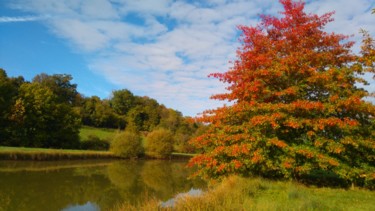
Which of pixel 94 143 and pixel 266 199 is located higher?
pixel 94 143

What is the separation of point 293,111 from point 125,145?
4103cm

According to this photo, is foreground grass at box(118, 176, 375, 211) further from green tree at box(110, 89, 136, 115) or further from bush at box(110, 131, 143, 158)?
green tree at box(110, 89, 136, 115)

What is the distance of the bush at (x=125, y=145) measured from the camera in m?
49.4

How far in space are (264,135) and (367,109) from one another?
14.5 ft

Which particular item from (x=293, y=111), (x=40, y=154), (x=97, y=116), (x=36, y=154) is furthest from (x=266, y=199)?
(x=97, y=116)

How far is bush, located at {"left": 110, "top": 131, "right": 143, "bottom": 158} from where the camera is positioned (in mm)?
49438

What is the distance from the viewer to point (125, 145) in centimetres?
5000

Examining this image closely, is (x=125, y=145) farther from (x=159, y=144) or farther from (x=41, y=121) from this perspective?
(x=41, y=121)

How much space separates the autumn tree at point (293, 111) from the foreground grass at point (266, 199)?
0.97 meters

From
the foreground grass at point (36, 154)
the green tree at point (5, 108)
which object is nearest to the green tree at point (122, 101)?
the green tree at point (5, 108)

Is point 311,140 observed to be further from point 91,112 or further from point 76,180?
point 91,112

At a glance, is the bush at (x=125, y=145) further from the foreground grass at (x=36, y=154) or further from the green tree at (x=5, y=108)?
the green tree at (x=5, y=108)

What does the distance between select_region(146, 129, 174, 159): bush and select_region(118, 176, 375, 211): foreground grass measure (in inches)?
1707

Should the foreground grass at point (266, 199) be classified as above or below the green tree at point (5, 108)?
below
